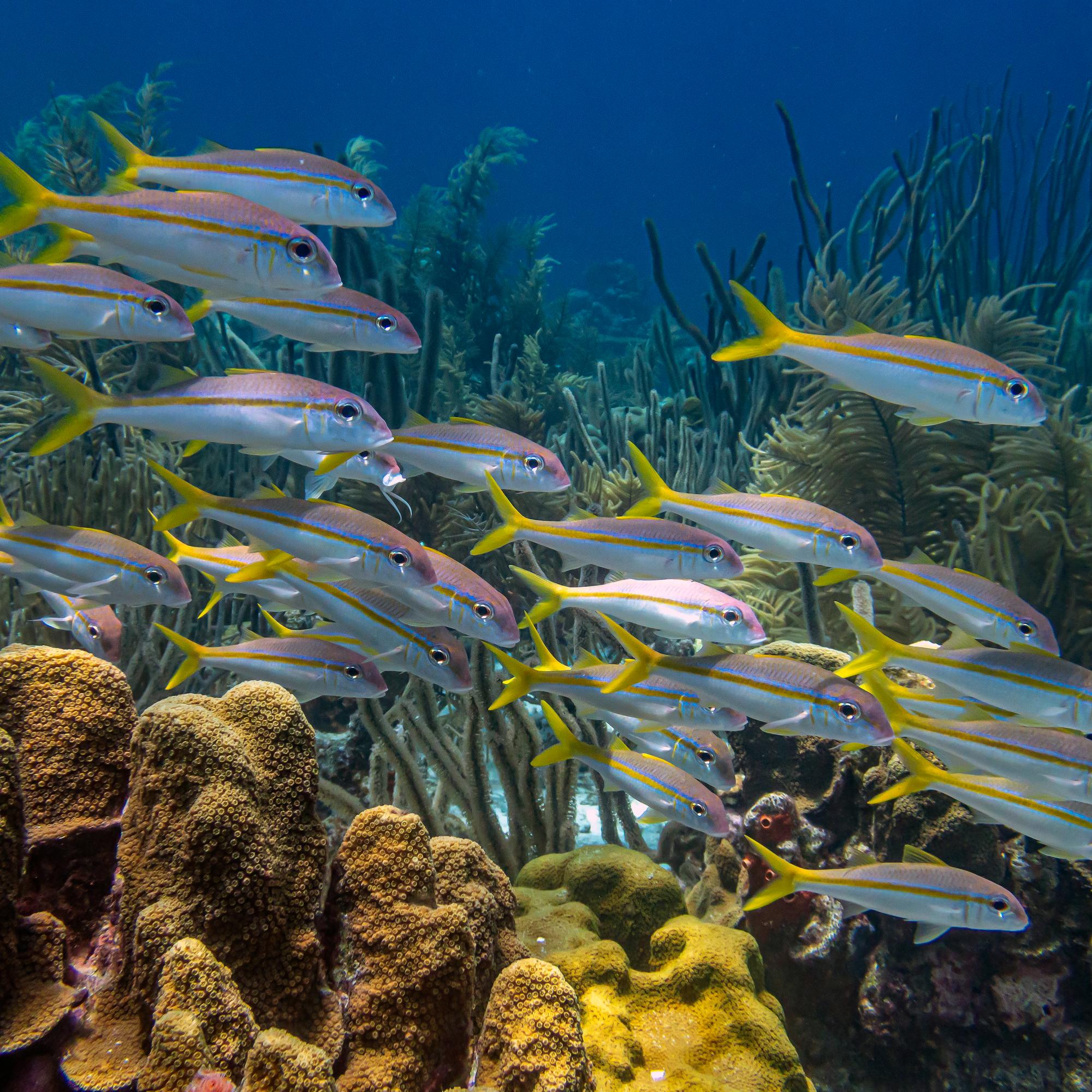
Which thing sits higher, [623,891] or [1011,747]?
[1011,747]

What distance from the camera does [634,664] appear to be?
2705mm

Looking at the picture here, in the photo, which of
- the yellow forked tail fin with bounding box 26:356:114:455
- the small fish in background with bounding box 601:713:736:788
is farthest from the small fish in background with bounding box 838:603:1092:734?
the yellow forked tail fin with bounding box 26:356:114:455

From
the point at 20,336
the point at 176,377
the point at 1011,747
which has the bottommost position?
the point at 1011,747

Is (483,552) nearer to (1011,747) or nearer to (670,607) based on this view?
(670,607)

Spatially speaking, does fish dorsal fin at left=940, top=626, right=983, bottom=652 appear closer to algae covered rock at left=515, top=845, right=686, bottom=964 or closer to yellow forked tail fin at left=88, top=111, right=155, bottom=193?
algae covered rock at left=515, top=845, right=686, bottom=964

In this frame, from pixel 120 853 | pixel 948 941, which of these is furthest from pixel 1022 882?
pixel 120 853

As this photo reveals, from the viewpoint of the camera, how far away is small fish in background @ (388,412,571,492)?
3047 mm

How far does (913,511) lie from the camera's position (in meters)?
4.96

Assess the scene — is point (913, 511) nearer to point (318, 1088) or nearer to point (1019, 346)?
point (1019, 346)

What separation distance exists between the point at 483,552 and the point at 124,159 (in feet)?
7.00

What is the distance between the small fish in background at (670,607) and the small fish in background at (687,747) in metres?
0.45

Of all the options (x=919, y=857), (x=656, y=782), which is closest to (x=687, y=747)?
(x=656, y=782)

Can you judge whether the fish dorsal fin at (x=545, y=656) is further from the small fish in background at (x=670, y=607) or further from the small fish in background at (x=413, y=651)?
the small fish in background at (x=413, y=651)

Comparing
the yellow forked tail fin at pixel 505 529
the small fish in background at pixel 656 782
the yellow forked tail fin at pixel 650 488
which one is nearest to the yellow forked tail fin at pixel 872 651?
the small fish in background at pixel 656 782
